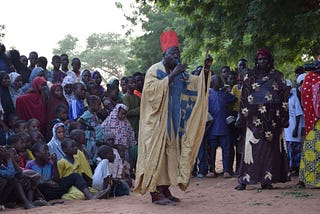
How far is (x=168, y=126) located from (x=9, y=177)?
6.83 feet

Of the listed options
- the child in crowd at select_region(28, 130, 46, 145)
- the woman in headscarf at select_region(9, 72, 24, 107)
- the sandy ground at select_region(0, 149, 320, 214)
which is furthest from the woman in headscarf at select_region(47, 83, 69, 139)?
the sandy ground at select_region(0, 149, 320, 214)

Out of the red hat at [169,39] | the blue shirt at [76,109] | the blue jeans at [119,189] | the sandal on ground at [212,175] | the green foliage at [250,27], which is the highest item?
the green foliage at [250,27]

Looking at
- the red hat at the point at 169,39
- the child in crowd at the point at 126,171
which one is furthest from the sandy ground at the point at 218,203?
the red hat at the point at 169,39

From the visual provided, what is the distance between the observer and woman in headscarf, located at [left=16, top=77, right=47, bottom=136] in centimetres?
986

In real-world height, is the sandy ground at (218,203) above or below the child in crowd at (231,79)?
below

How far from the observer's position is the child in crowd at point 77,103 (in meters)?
10.2

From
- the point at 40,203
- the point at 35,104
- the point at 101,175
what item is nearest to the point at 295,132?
the point at 101,175

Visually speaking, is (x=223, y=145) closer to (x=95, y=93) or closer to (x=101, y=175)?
(x=95, y=93)

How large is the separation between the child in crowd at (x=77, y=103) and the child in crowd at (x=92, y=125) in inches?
13.2

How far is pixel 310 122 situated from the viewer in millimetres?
8641

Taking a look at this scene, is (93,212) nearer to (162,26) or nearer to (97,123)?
(97,123)

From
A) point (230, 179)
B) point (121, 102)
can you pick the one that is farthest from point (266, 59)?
point (121, 102)

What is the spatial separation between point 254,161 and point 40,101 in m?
3.84

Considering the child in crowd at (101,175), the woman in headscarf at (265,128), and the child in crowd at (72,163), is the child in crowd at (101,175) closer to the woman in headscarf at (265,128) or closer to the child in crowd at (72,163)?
the child in crowd at (72,163)
